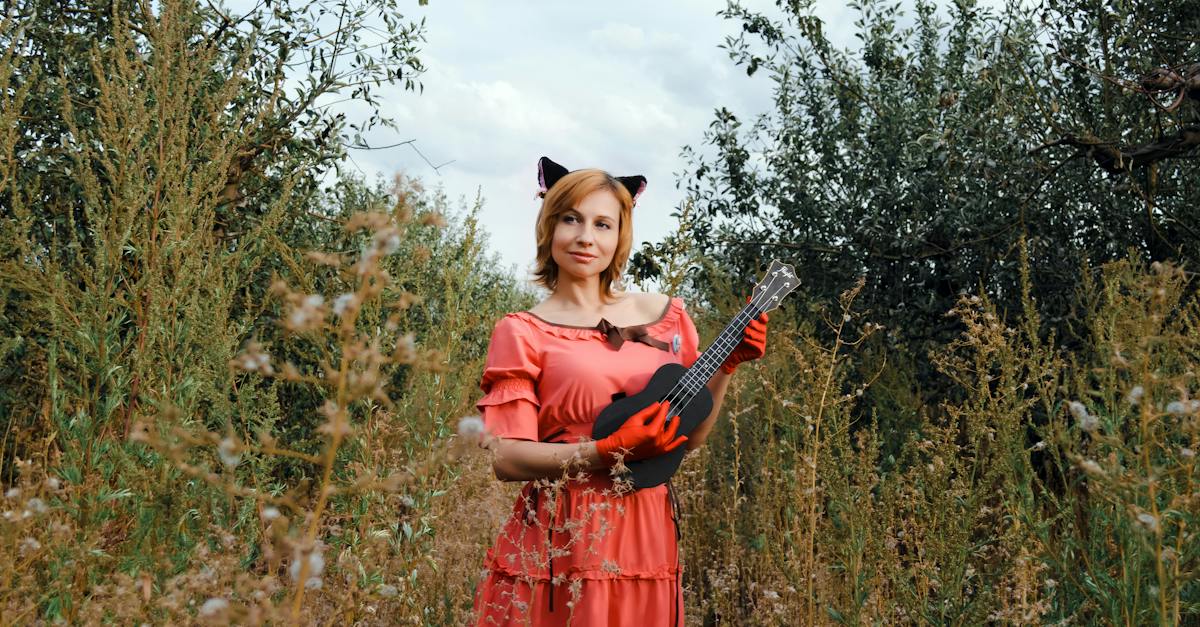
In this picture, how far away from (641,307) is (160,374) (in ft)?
4.92

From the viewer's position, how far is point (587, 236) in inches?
113

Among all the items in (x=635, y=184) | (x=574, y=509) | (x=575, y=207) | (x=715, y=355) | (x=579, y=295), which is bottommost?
(x=574, y=509)

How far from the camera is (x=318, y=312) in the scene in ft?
3.17

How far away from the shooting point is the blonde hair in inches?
114

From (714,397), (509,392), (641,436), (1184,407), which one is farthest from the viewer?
(714,397)

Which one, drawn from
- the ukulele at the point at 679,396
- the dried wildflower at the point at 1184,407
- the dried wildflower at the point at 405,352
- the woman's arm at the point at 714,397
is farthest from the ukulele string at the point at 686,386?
the dried wildflower at the point at 405,352

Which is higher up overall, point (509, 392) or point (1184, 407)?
point (509, 392)

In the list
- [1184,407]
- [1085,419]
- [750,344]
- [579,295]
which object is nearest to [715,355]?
[750,344]

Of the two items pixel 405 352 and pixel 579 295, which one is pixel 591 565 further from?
pixel 405 352

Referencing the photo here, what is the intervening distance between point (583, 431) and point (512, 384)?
0.25 meters

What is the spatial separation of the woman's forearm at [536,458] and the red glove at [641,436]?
5 cm

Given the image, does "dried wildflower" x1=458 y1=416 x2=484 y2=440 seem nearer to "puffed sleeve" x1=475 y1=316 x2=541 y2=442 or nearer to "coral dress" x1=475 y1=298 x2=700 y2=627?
"coral dress" x1=475 y1=298 x2=700 y2=627

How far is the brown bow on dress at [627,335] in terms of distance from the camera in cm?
279

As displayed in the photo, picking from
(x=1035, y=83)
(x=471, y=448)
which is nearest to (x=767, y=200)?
(x=1035, y=83)
